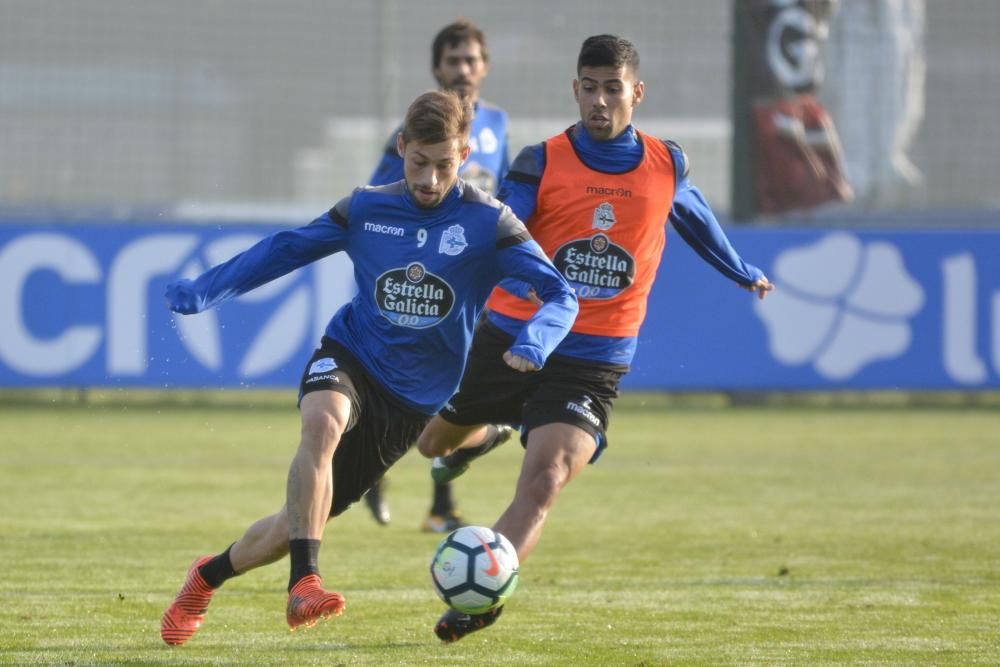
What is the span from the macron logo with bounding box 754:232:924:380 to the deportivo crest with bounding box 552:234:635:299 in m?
9.46

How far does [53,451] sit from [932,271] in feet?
26.9

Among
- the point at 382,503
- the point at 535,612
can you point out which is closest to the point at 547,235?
the point at 535,612

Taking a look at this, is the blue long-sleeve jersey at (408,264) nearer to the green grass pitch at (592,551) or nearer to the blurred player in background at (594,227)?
the blurred player in background at (594,227)

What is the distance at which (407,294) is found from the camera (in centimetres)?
618

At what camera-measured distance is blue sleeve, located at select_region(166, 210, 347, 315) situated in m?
6.05

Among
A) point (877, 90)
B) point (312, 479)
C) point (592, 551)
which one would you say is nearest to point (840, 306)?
point (877, 90)

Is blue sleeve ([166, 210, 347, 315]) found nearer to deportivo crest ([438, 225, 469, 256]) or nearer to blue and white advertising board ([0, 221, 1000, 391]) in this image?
deportivo crest ([438, 225, 469, 256])

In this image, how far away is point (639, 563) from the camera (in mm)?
8219

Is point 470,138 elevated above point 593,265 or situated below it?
below

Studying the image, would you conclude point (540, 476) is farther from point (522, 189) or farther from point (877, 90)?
point (877, 90)

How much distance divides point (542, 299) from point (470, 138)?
3464 millimetres

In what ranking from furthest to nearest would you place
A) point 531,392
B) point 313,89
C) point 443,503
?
point 313,89 → point 443,503 → point 531,392

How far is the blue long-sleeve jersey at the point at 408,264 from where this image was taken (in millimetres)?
6172

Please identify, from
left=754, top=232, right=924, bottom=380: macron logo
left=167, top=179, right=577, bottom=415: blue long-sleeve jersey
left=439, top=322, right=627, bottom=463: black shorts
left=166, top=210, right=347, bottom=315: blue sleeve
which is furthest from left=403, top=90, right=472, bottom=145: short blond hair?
left=754, top=232, right=924, bottom=380: macron logo
